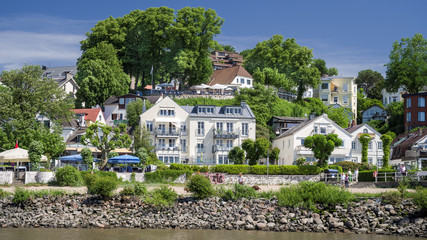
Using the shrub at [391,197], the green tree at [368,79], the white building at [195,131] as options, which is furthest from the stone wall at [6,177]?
the green tree at [368,79]

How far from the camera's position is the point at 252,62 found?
110 metres

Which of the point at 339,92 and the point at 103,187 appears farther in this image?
the point at 339,92

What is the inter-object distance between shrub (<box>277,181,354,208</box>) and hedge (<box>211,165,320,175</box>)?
53.2ft

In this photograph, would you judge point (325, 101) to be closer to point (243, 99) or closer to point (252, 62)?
point (252, 62)

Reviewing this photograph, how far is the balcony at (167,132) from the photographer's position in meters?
75.2

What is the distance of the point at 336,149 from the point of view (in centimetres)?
7750

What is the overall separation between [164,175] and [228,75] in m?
48.0

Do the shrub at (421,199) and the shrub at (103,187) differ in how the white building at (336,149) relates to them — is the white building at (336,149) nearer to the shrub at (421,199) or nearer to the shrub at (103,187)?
the shrub at (421,199)

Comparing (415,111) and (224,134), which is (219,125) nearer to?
(224,134)

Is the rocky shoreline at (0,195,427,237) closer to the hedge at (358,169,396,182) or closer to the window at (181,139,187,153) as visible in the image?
the hedge at (358,169,396,182)

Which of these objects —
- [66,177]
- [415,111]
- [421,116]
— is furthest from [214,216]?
[415,111]

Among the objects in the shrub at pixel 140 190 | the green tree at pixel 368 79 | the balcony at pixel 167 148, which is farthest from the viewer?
the green tree at pixel 368 79

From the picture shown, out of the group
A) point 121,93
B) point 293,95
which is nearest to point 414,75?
point 293,95

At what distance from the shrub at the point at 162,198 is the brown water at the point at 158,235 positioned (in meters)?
3.88
